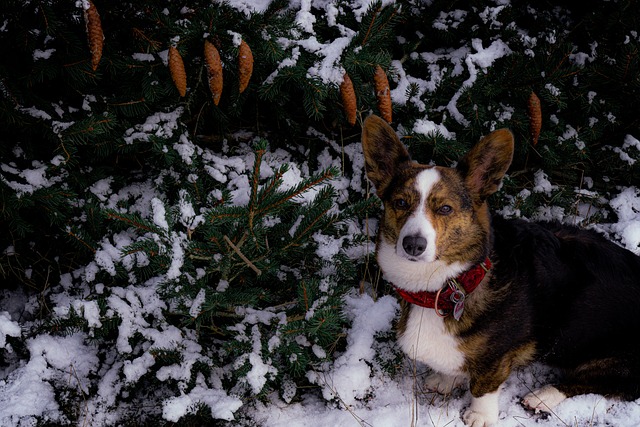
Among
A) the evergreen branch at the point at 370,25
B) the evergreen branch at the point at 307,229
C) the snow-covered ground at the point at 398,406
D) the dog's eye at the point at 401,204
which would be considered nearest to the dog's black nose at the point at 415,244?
the dog's eye at the point at 401,204

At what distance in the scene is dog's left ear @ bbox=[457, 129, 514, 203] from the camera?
2408mm

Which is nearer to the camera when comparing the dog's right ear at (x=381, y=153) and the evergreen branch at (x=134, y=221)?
the evergreen branch at (x=134, y=221)

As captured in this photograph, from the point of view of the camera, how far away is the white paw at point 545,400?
2.84 m

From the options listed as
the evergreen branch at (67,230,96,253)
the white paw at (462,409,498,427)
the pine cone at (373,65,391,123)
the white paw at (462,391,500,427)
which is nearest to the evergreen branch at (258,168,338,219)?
the pine cone at (373,65,391,123)

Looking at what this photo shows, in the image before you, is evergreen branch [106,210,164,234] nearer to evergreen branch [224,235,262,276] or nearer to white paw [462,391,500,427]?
evergreen branch [224,235,262,276]

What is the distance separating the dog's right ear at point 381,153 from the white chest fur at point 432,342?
2.48 feet

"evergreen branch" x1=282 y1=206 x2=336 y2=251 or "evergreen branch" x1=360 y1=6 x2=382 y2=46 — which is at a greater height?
"evergreen branch" x1=360 y1=6 x2=382 y2=46

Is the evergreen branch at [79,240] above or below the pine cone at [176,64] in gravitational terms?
below

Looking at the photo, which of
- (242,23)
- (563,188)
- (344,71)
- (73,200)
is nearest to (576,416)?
(563,188)

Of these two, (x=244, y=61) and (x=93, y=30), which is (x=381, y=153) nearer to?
(x=244, y=61)

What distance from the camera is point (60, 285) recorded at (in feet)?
10.3

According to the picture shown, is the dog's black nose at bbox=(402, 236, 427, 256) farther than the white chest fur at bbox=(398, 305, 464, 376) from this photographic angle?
No

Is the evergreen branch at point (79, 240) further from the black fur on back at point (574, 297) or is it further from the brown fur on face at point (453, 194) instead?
the black fur on back at point (574, 297)

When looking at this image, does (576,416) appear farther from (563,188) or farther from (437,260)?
(563,188)
